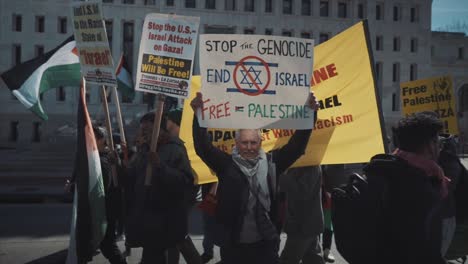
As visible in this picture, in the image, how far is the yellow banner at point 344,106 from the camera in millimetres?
3691

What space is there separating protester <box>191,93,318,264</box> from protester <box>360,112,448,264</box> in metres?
0.94

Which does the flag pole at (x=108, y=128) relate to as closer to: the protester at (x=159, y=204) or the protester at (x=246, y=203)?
the protester at (x=159, y=204)

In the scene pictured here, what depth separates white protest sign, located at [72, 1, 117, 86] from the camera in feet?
12.9

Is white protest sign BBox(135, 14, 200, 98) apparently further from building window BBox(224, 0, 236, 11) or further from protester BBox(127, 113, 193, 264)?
building window BBox(224, 0, 236, 11)

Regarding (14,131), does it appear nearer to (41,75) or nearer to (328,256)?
(41,75)

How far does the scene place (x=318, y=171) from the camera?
3.93m

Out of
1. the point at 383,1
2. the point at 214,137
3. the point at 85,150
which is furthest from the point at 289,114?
the point at 383,1

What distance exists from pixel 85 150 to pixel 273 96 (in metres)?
1.76

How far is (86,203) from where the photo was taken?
12.2 feet

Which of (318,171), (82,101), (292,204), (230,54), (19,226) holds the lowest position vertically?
(19,226)

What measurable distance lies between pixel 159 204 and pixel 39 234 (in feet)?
13.0

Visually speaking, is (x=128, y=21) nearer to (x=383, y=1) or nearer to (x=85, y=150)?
(x=383, y=1)

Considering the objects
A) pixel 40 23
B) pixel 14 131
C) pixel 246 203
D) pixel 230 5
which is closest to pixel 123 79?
pixel 246 203

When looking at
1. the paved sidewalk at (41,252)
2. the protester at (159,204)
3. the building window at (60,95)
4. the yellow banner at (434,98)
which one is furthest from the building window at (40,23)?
the protester at (159,204)
